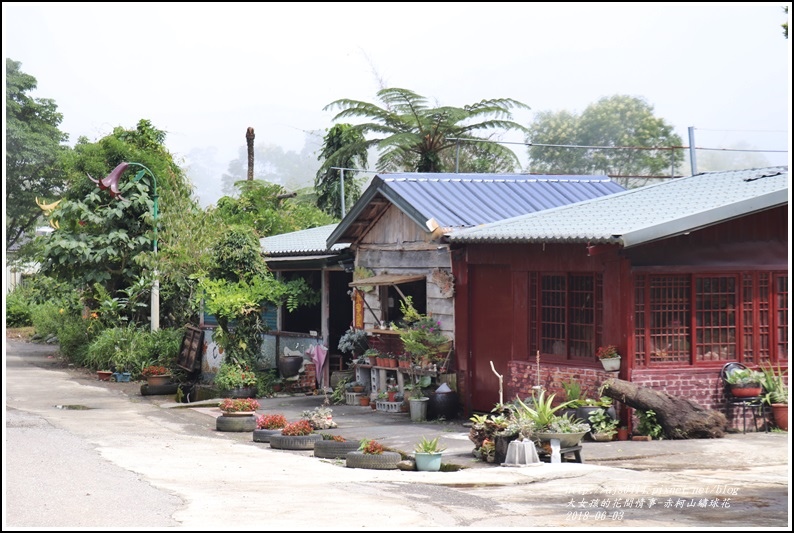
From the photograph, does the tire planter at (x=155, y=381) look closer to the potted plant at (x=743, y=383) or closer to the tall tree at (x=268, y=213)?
the tall tree at (x=268, y=213)

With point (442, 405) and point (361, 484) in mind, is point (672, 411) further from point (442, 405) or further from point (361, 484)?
point (361, 484)

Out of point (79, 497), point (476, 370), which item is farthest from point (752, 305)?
point (79, 497)

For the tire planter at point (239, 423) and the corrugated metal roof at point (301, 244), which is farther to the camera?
the corrugated metal roof at point (301, 244)

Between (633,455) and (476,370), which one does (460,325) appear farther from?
(633,455)

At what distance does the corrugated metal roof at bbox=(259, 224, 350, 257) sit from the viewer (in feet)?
73.3

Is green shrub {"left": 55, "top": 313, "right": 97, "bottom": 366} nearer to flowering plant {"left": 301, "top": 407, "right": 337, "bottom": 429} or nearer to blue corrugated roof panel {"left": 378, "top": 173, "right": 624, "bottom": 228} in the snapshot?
blue corrugated roof panel {"left": 378, "top": 173, "right": 624, "bottom": 228}

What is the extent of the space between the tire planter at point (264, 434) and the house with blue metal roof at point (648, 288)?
347 cm

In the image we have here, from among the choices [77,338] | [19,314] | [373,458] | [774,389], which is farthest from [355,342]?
[19,314]

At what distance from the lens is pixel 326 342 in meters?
22.6

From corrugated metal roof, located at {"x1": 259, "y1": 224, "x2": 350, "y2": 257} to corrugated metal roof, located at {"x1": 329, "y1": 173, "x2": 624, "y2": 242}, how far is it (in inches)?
50.4

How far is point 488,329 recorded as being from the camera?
1816 centimetres

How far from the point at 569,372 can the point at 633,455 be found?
2.42 m

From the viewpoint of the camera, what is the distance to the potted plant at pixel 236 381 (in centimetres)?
2198

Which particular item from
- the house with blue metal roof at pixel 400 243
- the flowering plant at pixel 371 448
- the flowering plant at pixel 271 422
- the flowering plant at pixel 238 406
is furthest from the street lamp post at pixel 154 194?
the flowering plant at pixel 371 448
